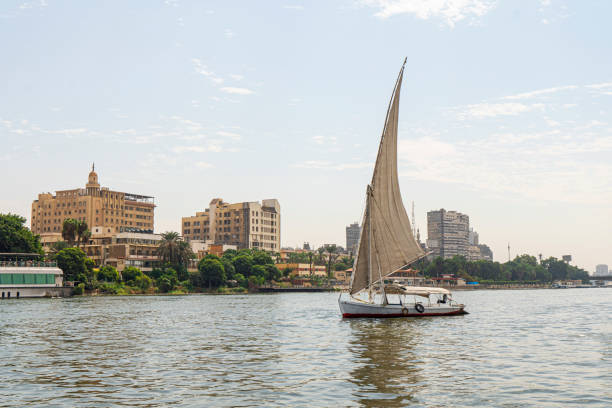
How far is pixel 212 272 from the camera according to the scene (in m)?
177

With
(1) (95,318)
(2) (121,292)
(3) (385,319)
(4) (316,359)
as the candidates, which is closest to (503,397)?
(4) (316,359)

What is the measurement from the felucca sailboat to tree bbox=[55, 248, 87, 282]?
92.3 m

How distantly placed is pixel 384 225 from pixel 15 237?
99.7 meters

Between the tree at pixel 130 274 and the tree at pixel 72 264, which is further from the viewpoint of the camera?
the tree at pixel 130 274

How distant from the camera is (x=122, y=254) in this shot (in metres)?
182

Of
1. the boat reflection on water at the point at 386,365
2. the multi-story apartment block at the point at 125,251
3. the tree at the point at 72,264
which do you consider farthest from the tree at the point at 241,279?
the boat reflection on water at the point at 386,365

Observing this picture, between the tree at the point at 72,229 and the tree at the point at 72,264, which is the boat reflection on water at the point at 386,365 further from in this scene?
the tree at the point at 72,229

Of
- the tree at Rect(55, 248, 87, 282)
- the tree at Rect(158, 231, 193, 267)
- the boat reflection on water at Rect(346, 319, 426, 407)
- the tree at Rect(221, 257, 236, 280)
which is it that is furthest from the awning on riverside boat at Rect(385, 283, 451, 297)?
the tree at Rect(221, 257, 236, 280)

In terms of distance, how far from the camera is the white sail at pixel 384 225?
6912 cm

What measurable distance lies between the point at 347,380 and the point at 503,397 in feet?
22.7

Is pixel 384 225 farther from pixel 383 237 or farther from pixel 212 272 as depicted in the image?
pixel 212 272

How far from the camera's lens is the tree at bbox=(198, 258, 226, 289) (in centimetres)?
17625

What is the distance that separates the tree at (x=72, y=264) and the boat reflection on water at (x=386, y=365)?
10111cm

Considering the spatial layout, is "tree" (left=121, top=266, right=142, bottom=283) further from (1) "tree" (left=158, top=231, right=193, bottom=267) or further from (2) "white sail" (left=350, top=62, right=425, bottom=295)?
(2) "white sail" (left=350, top=62, right=425, bottom=295)
